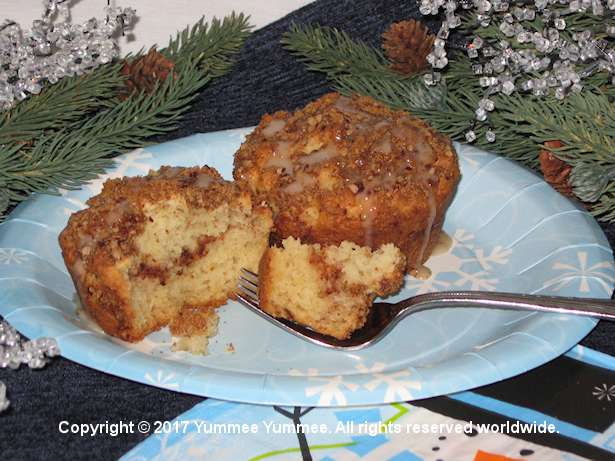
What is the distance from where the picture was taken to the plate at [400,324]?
1983mm

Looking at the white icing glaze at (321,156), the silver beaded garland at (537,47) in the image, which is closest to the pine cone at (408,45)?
the silver beaded garland at (537,47)

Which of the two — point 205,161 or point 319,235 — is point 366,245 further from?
point 205,161

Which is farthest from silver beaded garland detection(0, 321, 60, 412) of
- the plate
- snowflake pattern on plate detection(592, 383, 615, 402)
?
snowflake pattern on plate detection(592, 383, 615, 402)

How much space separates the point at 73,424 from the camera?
200 centimetres

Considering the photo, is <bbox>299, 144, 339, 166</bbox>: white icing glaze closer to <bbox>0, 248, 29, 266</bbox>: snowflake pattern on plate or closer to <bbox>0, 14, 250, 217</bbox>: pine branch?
<bbox>0, 14, 250, 217</bbox>: pine branch

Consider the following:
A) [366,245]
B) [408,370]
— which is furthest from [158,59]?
[408,370]

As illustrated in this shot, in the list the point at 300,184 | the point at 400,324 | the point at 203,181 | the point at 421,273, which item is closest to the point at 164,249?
the point at 203,181

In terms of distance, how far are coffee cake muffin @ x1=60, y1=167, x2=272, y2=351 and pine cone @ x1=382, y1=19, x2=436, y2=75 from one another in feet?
3.52

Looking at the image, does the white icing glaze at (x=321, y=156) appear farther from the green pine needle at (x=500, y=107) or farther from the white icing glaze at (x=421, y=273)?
the green pine needle at (x=500, y=107)

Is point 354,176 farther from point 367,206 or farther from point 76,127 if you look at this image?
point 76,127

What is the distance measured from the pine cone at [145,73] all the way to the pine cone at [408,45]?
888 millimetres

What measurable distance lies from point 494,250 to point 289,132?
2.71ft

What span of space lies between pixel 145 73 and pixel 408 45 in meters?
1.06

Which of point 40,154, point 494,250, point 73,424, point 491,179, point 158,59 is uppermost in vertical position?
point 158,59
